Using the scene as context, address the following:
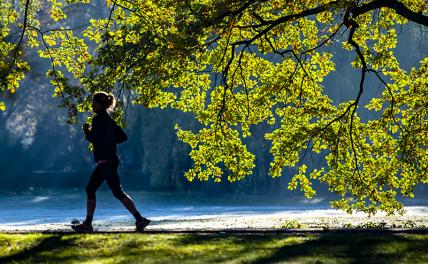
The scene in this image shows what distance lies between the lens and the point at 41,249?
31.6ft

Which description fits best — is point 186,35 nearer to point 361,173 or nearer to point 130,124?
point 361,173

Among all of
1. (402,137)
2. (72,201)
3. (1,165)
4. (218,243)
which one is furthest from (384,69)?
(1,165)

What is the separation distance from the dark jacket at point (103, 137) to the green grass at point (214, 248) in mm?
1300

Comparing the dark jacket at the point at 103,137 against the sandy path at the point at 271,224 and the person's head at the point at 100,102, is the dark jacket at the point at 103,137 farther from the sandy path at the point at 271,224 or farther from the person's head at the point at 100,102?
the sandy path at the point at 271,224

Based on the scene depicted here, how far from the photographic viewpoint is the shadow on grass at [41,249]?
8.98 meters

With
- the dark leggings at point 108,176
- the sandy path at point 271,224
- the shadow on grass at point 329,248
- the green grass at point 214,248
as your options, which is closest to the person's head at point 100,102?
the dark leggings at point 108,176

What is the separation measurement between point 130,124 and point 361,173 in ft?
164

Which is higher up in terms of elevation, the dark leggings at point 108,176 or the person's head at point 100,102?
the person's head at point 100,102

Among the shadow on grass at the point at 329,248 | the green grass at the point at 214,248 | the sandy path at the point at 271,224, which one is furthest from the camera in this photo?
the sandy path at the point at 271,224

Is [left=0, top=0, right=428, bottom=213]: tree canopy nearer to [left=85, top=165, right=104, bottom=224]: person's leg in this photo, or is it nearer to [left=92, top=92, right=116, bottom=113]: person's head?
[left=92, top=92, right=116, bottom=113]: person's head

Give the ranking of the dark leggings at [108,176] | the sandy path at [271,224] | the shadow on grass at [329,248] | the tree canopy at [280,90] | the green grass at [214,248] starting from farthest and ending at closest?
the sandy path at [271,224] → the tree canopy at [280,90] → the dark leggings at [108,176] → the green grass at [214,248] → the shadow on grass at [329,248]

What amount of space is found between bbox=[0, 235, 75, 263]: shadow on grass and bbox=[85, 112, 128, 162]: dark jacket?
1.43 meters

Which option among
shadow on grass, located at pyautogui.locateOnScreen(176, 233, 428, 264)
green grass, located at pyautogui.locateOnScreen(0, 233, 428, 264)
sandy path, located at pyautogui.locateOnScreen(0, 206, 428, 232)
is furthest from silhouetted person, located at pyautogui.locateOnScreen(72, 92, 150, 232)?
sandy path, located at pyautogui.locateOnScreen(0, 206, 428, 232)

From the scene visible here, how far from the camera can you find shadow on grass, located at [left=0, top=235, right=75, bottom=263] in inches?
353
